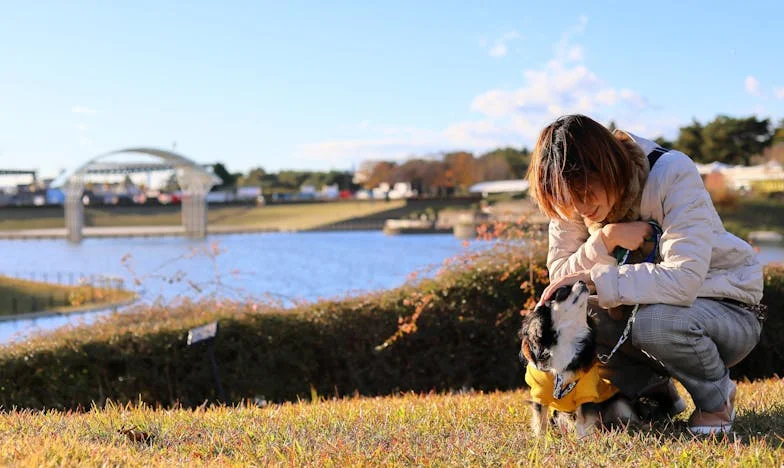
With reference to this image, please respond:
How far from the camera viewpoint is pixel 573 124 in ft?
8.78

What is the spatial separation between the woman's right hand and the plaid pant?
23 centimetres

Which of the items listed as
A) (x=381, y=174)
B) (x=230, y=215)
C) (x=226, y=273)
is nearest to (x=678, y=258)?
(x=226, y=273)

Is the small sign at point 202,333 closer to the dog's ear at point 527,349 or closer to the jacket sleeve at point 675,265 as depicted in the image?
the dog's ear at point 527,349

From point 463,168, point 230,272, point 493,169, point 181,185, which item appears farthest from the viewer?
point 463,168

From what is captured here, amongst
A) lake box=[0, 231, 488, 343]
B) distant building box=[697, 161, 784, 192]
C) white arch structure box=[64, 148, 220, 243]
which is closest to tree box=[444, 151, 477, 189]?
white arch structure box=[64, 148, 220, 243]

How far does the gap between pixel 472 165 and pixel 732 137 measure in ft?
143

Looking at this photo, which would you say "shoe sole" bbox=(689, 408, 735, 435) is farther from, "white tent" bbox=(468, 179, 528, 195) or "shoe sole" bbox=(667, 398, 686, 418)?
"white tent" bbox=(468, 179, 528, 195)

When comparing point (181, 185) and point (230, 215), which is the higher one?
point (181, 185)

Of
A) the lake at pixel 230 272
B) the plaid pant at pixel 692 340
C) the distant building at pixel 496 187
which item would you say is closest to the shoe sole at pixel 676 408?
the plaid pant at pixel 692 340

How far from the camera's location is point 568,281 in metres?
2.66

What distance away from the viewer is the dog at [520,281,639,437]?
257 centimetres

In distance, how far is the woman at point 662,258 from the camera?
Result: 8.73 ft

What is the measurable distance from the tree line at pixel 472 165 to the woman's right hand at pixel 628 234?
5723 centimetres

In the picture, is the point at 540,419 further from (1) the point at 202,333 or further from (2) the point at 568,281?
(1) the point at 202,333
